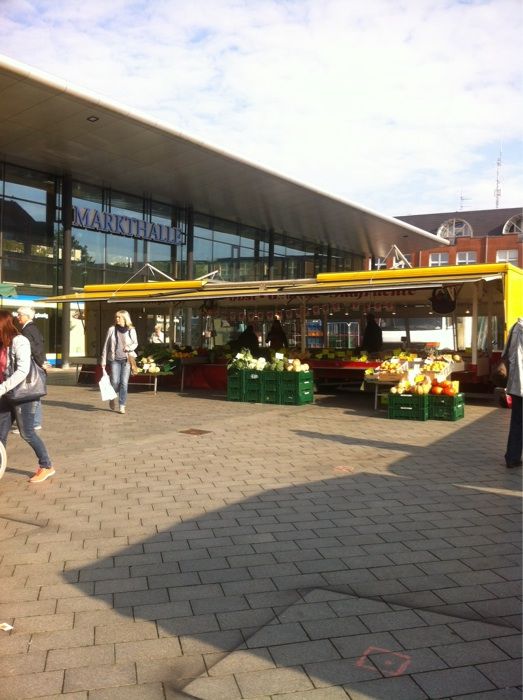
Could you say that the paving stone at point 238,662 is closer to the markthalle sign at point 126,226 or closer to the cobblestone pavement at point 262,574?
the cobblestone pavement at point 262,574

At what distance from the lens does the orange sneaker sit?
659 centimetres

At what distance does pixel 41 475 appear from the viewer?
21.8ft

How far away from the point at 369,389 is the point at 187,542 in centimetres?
1205

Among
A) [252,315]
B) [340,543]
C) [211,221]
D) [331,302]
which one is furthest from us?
[211,221]

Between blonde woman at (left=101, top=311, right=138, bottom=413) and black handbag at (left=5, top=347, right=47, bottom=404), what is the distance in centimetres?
492

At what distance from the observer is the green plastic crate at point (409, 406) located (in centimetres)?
1088

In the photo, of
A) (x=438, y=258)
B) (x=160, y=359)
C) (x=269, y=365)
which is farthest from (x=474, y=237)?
(x=269, y=365)

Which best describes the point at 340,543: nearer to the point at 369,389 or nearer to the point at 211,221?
the point at 369,389

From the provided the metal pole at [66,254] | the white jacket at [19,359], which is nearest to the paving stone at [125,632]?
the white jacket at [19,359]

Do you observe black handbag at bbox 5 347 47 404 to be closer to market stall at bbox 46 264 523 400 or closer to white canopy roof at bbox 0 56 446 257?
market stall at bbox 46 264 523 400

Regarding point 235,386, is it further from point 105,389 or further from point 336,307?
point 336,307

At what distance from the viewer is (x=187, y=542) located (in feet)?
15.7

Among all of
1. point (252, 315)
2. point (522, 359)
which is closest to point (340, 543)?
point (522, 359)

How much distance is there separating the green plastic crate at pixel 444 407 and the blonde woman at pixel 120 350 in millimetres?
5308
